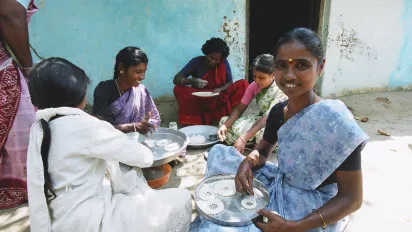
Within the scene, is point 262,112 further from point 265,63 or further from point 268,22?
point 268,22

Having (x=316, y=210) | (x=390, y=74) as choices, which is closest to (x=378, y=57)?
(x=390, y=74)

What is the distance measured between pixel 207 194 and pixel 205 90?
2299mm

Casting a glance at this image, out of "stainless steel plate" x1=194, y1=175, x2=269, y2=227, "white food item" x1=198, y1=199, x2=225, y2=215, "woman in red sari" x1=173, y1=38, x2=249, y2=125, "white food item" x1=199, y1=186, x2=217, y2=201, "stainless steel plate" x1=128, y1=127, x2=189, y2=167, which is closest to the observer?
"stainless steel plate" x1=194, y1=175, x2=269, y2=227

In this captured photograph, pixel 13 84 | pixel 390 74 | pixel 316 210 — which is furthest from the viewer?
pixel 390 74

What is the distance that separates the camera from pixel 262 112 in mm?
3451

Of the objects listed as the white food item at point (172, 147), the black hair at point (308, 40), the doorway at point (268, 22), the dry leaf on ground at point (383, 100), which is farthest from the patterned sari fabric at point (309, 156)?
the doorway at point (268, 22)

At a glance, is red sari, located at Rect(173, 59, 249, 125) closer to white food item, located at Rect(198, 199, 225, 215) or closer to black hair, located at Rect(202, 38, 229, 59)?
black hair, located at Rect(202, 38, 229, 59)

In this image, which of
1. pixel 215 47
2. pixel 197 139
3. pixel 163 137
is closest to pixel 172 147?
pixel 163 137

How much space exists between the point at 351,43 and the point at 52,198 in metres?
4.68

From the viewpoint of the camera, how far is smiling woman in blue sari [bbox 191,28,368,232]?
57.4 inches

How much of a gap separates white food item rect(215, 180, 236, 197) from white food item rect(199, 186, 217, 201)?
36 mm

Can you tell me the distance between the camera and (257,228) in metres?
1.57

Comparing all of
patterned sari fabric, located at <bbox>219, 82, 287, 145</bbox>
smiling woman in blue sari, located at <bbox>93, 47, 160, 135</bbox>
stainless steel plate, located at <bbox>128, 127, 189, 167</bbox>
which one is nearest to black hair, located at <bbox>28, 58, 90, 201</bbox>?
stainless steel plate, located at <bbox>128, 127, 189, 167</bbox>

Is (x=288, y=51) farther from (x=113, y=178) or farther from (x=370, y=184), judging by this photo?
(x=370, y=184)
